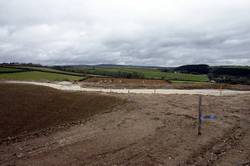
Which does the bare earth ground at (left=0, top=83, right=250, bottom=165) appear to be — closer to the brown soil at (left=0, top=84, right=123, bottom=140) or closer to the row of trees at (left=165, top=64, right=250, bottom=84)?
the brown soil at (left=0, top=84, right=123, bottom=140)

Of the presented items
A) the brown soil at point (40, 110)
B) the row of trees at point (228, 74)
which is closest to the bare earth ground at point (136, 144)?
the brown soil at point (40, 110)

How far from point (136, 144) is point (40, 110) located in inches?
330

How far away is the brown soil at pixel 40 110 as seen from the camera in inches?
502

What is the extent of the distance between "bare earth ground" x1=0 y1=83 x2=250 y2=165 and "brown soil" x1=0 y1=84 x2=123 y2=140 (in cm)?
127

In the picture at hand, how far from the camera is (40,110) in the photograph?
16.0 meters

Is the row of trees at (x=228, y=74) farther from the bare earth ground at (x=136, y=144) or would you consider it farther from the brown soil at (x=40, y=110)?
the bare earth ground at (x=136, y=144)

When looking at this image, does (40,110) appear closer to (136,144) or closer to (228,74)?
(136,144)

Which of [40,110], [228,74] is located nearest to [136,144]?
[40,110]

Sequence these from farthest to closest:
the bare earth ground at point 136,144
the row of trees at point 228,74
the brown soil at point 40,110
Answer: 1. the row of trees at point 228,74
2. the brown soil at point 40,110
3. the bare earth ground at point 136,144

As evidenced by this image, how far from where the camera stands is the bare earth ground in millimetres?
8609

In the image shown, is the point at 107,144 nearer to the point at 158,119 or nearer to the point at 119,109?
the point at 158,119

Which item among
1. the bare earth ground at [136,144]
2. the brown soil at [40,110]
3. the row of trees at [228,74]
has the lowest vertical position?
the bare earth ground at [136,144]

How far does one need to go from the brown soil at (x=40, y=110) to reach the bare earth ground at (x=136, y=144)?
1.27 meters

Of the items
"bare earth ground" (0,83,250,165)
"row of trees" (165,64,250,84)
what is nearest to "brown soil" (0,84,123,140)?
"bare earth ground" (0,83,250,165)
